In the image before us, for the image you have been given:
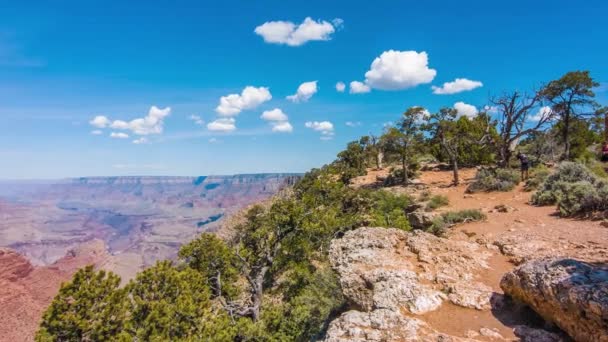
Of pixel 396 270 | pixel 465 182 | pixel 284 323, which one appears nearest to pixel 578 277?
pixel 396 270

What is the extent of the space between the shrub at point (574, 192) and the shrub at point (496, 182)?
13.2 feet

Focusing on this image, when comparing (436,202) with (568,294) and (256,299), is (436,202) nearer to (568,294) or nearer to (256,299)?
(256,299)

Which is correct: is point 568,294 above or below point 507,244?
above

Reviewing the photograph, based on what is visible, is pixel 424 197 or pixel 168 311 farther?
pixel 424 197

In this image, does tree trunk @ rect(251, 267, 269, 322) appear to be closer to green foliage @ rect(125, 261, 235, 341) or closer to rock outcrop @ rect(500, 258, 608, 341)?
green foliage @ rect(125, 261, 235, 341)

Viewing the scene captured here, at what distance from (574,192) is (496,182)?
8327 millimetres

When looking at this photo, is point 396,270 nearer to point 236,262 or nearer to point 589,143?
point 236,262

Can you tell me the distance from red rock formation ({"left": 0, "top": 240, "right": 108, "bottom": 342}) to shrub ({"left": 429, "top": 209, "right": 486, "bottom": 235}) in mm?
47259

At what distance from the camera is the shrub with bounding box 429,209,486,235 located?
1734 centimetres

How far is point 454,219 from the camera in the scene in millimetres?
18375

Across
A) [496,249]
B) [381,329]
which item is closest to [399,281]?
[381,329]

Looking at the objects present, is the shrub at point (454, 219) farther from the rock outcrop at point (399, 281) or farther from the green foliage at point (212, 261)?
the green foliage at point (212, 261)

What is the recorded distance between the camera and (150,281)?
12016 mm

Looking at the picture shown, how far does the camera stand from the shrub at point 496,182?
79.8 feet
